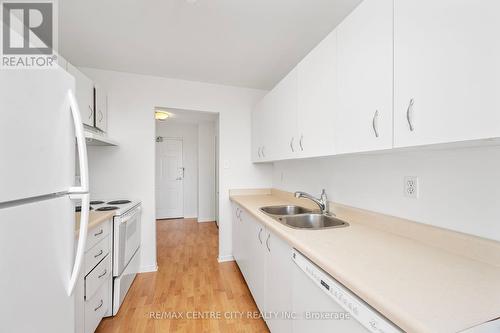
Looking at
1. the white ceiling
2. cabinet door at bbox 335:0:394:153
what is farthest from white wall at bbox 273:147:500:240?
the white ceiling

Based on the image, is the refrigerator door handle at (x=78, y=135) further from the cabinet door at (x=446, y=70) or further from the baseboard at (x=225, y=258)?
the baseboard at (x=225, y=258)

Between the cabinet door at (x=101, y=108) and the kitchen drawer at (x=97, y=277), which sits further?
the cabinet door at (x=101, y=108)

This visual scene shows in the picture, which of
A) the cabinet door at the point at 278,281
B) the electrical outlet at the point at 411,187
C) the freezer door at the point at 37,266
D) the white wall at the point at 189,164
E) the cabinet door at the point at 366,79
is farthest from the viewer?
the white wall at the point at 189,164

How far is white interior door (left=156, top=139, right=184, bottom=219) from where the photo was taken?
15.8 feet

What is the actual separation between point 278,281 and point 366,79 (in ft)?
4.11

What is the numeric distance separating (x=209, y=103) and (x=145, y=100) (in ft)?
2.56

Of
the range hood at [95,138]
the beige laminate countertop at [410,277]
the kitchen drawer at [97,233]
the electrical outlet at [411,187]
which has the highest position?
the range hood at [95,138]

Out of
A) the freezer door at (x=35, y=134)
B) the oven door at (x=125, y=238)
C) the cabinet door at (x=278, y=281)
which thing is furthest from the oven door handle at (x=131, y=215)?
the cabinet door at (x=278, y=281)

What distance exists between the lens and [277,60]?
2.17m

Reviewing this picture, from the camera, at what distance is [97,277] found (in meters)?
1.51

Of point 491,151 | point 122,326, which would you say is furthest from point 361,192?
point 122,326

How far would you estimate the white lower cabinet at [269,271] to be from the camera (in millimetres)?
1210

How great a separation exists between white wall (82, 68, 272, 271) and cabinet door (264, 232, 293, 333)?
1437mm

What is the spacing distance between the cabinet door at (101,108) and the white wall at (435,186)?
2397mm
